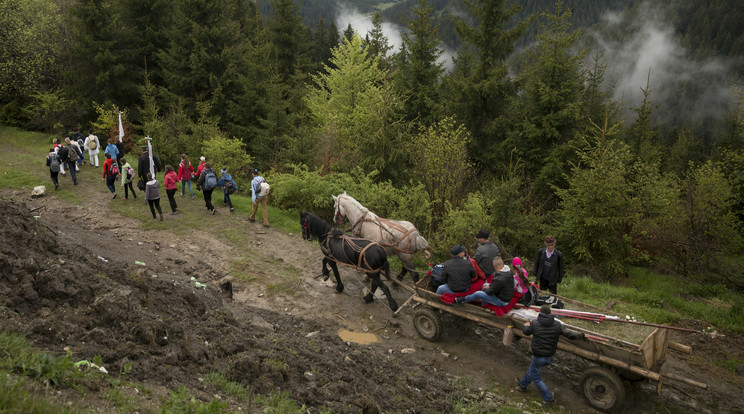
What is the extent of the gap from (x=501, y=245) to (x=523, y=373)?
4984 mm

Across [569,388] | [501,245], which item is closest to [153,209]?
[501,245]

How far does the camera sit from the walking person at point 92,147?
17203 millimetres

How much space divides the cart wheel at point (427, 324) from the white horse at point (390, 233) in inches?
64.2

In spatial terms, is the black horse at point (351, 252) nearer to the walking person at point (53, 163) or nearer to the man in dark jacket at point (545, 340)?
the man in dark jacket at point (545, 340)

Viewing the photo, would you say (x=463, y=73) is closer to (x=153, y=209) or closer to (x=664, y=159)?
(x=153, y=209)

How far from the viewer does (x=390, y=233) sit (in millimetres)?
10305

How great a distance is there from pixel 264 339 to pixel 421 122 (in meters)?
19.0

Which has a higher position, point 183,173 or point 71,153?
point 71,153

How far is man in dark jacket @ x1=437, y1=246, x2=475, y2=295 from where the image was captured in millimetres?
7934

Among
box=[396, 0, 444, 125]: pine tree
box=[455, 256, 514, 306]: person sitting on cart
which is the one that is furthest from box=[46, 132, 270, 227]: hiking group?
box=[396, 0, 444, 125]: pine tree

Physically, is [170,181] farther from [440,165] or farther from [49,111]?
[49,111]

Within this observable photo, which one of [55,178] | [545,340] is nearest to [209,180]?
[55,178]

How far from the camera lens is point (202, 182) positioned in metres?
14.1

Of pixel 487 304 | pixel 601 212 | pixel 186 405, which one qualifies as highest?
pixel 601 212
